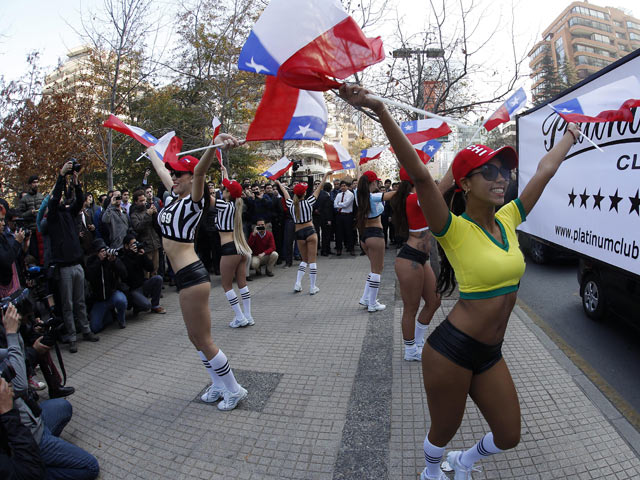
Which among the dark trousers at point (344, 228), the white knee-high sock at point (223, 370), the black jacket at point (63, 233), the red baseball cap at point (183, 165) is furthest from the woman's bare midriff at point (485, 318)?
the dark trousers at point (344, 228)

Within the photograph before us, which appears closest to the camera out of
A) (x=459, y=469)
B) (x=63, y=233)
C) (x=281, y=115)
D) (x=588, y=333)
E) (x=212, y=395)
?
(x=459, y=469)

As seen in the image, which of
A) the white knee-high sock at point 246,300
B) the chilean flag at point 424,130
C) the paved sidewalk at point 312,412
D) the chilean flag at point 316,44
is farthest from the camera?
the white knee-high sock at point 246,300

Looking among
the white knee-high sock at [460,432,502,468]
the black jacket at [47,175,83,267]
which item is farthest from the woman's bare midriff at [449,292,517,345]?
the black jacket at [47,175,83,267]

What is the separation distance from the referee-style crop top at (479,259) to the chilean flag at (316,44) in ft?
3.53

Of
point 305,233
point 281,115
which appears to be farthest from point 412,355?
point 305,233

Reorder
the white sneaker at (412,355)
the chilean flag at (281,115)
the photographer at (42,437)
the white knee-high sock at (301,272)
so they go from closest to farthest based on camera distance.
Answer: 1. the photographer at (42,437)
2. the chilean flag at (281,115)
3. the white sneaker at (412,355)
4. the white knee-high sock at (301,272)

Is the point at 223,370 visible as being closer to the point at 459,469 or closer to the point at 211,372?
the point at 211,372

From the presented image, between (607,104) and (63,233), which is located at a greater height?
(607,104)

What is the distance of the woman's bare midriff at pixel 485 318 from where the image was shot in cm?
211

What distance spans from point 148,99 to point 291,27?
17348 mm

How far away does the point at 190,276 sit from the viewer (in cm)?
352

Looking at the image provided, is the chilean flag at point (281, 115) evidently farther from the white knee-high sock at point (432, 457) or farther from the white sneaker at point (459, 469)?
the white sneaker at point (459, 469)

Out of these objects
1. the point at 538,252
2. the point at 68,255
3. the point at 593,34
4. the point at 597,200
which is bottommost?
the point at 538,252

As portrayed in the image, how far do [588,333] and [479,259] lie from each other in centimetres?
449
